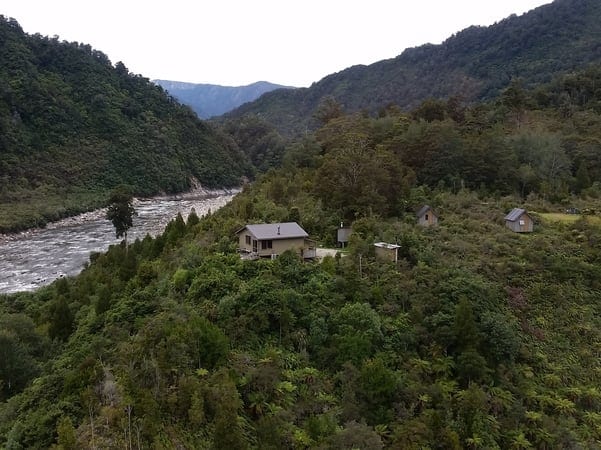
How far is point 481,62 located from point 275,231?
118884mm

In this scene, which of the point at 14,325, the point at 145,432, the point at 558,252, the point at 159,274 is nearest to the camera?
the point at 145,432

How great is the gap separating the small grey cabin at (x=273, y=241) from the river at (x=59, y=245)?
59.7ft

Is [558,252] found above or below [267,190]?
below

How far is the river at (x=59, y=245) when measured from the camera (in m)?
35.4

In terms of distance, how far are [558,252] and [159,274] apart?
1864 cm

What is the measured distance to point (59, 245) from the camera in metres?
46.4

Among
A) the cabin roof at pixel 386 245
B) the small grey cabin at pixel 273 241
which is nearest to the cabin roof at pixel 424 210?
the cabin roof at pixel 386 245

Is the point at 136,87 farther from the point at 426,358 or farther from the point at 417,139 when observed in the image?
the point at 426,358

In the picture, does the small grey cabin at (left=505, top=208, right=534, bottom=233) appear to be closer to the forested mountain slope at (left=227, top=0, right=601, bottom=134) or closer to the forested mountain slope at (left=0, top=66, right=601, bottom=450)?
the forested mountain slope at (left=0, top=66, right=601, bottom=450)

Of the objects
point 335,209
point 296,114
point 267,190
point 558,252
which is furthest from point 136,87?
point 558,252

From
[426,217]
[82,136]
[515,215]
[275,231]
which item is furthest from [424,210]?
[82,136]

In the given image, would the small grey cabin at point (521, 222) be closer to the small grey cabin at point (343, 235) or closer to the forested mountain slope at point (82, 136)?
the small grey cabin at point (343, 235)

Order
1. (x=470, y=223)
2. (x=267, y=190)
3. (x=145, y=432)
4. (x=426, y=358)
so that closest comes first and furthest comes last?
(x=145, y=432)
(x=426, y=358)
(x=470, y=223)
(x=267, y=190)

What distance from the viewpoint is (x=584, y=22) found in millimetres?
110062
